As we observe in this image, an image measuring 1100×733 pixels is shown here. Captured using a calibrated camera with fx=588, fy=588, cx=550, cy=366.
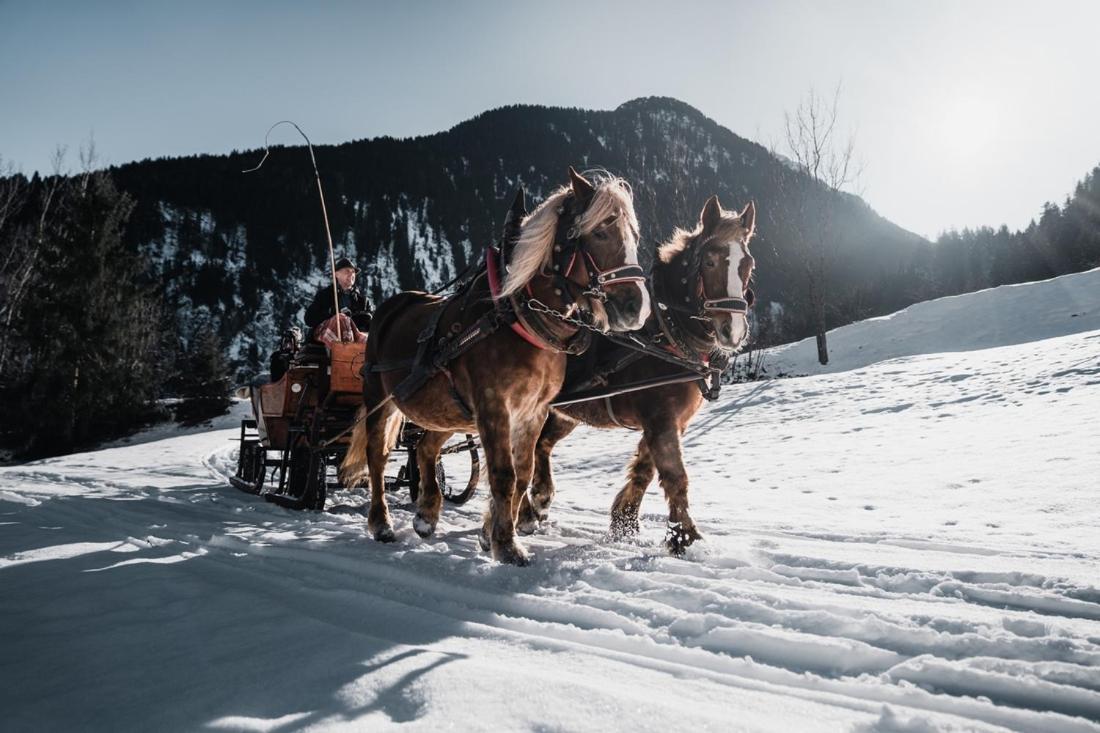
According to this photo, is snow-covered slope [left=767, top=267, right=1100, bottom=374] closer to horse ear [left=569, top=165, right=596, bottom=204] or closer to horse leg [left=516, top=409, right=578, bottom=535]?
horse leg [left=516, top=409, right=578, bottom=535]

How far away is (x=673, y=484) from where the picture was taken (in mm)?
3730

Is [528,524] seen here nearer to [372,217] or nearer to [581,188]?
[581,188]

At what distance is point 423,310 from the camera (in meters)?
4.88

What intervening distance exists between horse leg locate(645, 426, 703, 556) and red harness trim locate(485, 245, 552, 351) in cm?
105

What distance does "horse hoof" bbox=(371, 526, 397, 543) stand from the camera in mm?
4176

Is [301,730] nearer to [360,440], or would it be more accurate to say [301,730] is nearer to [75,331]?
[360,440]

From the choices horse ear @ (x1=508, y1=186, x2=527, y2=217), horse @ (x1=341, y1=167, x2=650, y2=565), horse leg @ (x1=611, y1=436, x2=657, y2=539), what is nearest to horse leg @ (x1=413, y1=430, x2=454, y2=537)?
horse @ (x1=341, y1=167, x2=650, y2=565)

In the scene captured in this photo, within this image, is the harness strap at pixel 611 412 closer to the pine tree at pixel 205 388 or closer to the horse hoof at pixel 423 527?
the horse hoof at pixel 423 527

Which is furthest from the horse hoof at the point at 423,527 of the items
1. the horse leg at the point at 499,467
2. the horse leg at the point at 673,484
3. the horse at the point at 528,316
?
the horse leg at the point at 673,484

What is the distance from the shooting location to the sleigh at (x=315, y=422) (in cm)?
566

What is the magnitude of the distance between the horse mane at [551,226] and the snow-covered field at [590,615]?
66.4 inches

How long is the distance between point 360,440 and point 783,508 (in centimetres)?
390

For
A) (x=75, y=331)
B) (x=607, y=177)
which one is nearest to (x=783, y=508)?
(x=607, y=177)

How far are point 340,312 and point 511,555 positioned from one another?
425cm
